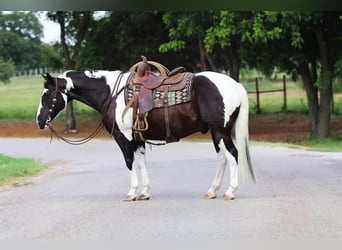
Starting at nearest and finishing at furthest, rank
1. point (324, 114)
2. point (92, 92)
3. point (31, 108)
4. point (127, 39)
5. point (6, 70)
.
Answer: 1. point (92, 92)
2. point (6, 70)
3. point (31, 108)
4. point (324, 114)
5. point (127, 39)

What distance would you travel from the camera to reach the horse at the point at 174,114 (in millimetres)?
6551

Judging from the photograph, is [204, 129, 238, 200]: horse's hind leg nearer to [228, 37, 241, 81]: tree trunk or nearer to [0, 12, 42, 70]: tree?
[0, 12, 42, 70]: tree

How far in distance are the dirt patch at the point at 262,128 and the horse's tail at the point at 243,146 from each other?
20.9 feet

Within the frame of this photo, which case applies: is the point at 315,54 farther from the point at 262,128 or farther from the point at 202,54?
the point at 202,54

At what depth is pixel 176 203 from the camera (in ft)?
21.7

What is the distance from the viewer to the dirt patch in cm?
1231

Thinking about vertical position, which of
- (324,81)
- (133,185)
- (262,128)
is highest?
(324,81)

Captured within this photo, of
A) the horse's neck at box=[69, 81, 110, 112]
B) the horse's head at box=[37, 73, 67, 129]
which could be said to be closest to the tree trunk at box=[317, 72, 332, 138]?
the horse's neck at box=[69, 81, 110, 112]

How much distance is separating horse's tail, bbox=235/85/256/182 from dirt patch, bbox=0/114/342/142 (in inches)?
250

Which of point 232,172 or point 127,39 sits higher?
point 127,39

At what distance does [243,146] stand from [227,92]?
0.54 metres

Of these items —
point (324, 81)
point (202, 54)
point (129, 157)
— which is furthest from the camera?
point (202, 54)

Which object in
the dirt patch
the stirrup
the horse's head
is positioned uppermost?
the horse's head

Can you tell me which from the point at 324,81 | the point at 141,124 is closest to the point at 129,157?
the point at 141,124
